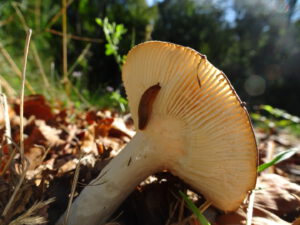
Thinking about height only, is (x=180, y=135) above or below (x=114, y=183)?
above

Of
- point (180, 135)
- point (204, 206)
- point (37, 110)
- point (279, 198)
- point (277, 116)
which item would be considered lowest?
point (277, 116)

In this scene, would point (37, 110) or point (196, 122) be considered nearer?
point (196, 122)

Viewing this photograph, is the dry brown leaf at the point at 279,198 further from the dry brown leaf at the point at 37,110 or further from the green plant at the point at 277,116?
the dry brown leaf at the point at 37,110

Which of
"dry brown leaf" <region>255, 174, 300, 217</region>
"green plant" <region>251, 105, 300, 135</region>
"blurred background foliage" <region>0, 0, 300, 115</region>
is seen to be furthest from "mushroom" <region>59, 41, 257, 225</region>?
"blurred background foliage" <region>0, 0, 300, 115</region>

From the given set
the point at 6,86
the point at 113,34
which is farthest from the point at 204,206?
the point at 6,86

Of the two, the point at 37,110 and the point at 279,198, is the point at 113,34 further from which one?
the point at 279,198

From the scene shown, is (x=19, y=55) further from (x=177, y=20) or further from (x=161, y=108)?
(x=177, y=20)

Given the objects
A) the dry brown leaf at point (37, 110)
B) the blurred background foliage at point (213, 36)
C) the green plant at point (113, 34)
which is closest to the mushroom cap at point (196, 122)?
the green plant at point (113, 34)

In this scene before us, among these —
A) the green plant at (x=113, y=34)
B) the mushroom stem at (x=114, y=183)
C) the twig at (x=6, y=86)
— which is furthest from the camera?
the twig at (x=6, y=86)
